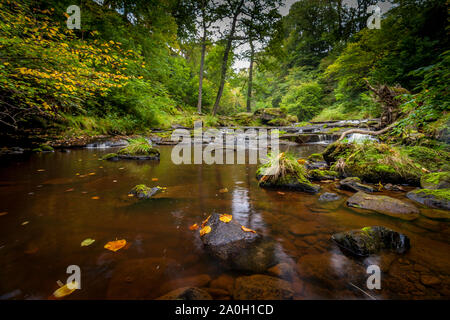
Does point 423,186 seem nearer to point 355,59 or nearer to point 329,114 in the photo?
point 355,59

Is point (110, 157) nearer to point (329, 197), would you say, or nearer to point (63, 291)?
point (63, 291)

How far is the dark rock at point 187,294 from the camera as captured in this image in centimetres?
100

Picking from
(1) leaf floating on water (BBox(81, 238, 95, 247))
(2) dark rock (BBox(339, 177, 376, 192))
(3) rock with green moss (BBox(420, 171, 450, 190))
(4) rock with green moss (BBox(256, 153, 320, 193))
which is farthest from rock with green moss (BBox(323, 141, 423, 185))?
(1) leaf floating on water (BBox(81, 238, 95, 247))

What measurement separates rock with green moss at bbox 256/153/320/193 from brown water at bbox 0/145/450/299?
0.26 meters

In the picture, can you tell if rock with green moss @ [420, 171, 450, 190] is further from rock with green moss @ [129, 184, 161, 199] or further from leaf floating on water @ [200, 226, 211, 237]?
rock with green moss @ [129, 184, 161, 199]

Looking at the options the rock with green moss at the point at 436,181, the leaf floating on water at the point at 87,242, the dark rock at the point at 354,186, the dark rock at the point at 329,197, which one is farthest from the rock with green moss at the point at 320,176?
the leaf floating on water at the point at 87,242

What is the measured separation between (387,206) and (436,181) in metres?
1.40

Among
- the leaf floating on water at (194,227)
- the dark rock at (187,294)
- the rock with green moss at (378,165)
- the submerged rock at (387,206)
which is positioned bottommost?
the dark rock at (187,294)

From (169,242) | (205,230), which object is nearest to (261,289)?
(205,230)

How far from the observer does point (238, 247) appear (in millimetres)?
1497

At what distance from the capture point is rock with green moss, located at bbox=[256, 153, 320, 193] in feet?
9.75

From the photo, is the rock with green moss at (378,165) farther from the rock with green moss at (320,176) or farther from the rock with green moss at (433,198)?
the rock with green moss at (433,198)

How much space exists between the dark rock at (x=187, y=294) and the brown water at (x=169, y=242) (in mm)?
60

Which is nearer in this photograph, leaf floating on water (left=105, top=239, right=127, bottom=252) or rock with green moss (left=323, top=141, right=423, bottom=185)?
leaf floating on water (left=105, top=239, right=127, bottom=252)
